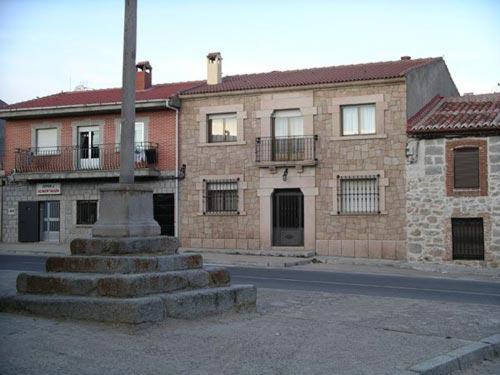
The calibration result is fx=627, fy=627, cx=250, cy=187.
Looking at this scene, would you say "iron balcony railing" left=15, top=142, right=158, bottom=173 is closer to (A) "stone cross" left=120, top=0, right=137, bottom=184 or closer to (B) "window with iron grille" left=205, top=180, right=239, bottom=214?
(B) "window with iron grille" left=205, top=180, right=239, bottom=214

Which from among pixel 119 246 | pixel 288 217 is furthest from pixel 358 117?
pixel 119 246

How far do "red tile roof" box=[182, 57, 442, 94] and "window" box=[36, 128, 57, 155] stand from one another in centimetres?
638

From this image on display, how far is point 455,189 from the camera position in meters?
20.1

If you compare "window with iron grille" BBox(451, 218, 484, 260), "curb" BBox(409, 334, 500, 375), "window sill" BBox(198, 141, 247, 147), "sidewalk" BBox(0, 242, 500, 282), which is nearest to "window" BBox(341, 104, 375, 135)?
"window sill" BBox(198, 141, 247, 147)

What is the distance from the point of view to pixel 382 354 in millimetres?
6355

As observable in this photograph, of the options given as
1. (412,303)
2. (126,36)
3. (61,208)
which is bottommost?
(412,303)

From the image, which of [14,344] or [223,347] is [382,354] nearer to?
[223,347]

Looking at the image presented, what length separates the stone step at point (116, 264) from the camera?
307 inches

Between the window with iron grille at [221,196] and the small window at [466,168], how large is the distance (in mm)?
8029

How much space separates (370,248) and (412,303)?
11372 millimetres

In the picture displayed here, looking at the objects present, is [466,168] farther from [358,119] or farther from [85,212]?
[85,212]

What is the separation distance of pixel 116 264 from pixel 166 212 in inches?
676

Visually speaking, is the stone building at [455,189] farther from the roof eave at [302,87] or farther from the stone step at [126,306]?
the stone step at [126,306]

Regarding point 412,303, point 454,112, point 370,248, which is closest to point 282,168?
point 370,248
